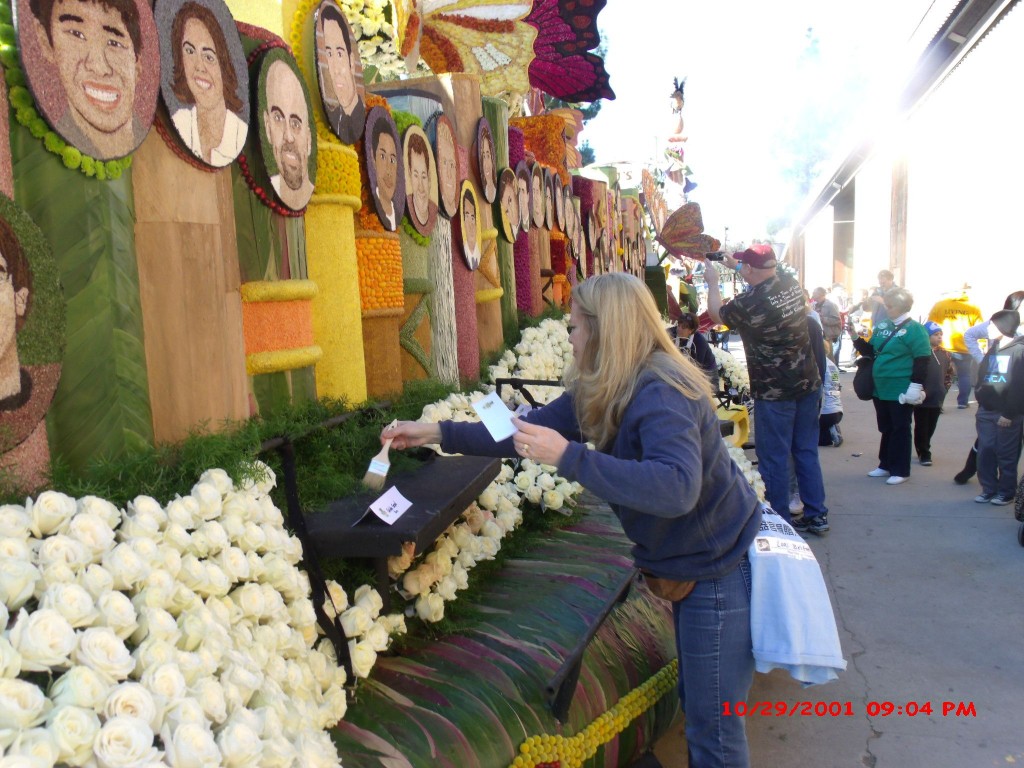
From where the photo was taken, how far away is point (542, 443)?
1894 millimetres

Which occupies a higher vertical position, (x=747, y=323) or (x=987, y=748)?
(x=747, y=323)

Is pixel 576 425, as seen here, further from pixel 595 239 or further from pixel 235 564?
pixel 595 239

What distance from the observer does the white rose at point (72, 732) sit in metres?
1.17

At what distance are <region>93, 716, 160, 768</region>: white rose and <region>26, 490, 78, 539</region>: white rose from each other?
44 centimetres

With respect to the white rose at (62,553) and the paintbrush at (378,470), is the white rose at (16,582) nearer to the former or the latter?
the white rose at (62,553)

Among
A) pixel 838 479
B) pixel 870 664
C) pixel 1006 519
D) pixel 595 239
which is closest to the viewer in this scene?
pixel 870 664

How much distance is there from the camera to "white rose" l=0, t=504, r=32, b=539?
1.44 metres

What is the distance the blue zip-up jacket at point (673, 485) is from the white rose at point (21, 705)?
1033 mm

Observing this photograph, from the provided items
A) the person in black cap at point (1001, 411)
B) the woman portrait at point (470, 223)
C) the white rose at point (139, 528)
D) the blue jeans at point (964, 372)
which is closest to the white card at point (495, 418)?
the white rose at point (139, 528)

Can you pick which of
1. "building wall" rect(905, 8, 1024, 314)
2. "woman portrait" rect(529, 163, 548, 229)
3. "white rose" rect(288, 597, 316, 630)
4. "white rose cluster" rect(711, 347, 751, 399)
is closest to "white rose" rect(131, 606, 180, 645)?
"white rose" rect(288, 597, 316, 630)

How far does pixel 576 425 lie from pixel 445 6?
347 centimetres

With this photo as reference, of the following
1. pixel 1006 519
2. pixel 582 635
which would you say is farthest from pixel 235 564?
pixel 1006 519

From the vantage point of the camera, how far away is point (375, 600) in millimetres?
2193

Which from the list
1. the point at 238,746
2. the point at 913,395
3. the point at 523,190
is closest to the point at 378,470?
the point at 238,746
